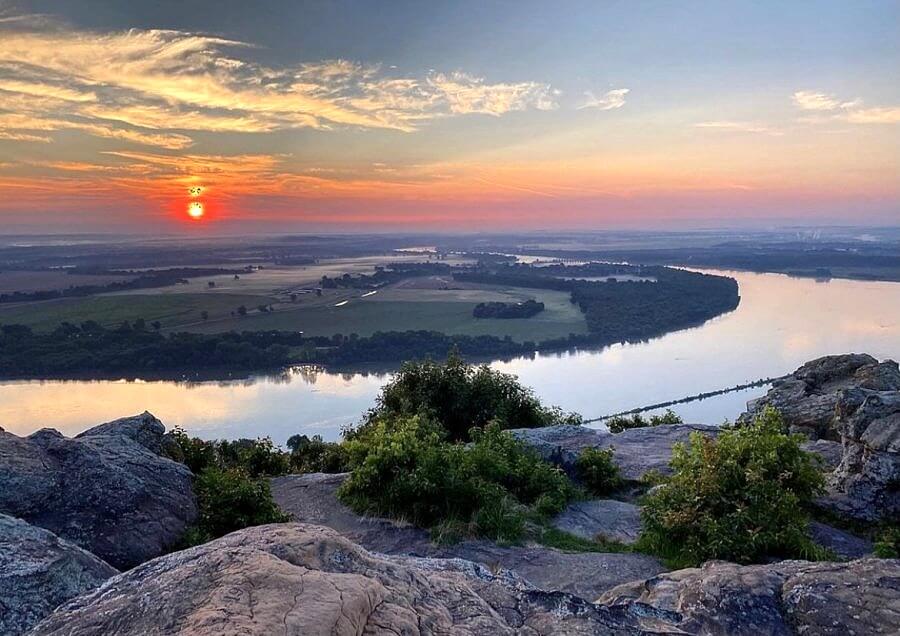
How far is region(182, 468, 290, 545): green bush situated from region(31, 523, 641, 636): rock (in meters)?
4.41

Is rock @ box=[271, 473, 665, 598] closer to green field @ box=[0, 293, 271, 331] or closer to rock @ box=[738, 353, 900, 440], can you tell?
rock @ box=[738, 353, 900, 440]

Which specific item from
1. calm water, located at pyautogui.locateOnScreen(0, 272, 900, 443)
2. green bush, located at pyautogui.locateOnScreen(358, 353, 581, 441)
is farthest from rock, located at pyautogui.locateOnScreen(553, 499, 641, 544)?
calm water, located at pyautogui.locateOnScreen(0, 272, 900, 443)

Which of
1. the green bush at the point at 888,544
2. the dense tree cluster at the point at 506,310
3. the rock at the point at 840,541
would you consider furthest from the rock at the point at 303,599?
the dense tree cluster at the point at 506,310

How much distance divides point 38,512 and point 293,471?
23.6 feet

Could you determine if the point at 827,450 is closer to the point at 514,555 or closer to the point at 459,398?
the point at 514,555

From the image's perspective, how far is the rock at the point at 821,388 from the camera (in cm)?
1260

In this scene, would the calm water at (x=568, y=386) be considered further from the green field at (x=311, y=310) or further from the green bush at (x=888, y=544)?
the green bush at (x=888, y=544)

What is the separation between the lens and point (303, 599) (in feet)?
9.25

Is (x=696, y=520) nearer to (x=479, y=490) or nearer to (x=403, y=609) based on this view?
(x=479, y=490)

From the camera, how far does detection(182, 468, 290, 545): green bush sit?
7598mm

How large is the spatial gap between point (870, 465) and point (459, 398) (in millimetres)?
10310

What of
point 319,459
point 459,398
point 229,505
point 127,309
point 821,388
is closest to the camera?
point 229,505

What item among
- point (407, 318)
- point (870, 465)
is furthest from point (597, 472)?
point (407, 318)

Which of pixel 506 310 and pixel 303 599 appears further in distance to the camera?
pixel 506 310
